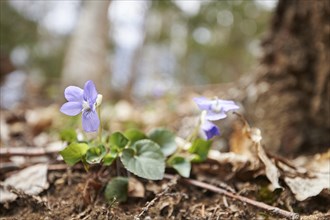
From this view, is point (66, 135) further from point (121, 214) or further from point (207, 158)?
point (207, 158)

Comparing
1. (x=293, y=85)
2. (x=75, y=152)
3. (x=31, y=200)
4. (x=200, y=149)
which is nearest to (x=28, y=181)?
(x=31, y=200)

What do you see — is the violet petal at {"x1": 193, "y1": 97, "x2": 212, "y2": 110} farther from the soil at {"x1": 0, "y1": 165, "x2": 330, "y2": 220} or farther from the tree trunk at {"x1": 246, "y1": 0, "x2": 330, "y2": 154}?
the tree trunk at {"x1": 246, "y1": 0, "x2": 330, "y2": 154}

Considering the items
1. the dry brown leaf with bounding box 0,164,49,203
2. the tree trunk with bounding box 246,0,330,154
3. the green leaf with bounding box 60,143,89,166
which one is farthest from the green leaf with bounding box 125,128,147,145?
the tree trunk with bounding box 246,0,330,154

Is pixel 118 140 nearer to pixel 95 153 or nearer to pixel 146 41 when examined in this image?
pixel 95 153

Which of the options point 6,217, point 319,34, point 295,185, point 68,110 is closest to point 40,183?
point 6,217

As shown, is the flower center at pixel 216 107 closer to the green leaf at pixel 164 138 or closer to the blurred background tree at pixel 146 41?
the green leaf at pixel 164 138

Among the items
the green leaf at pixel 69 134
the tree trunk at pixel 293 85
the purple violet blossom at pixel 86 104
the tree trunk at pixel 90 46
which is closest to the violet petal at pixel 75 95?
the purple violet blossom at pixel 86 104
